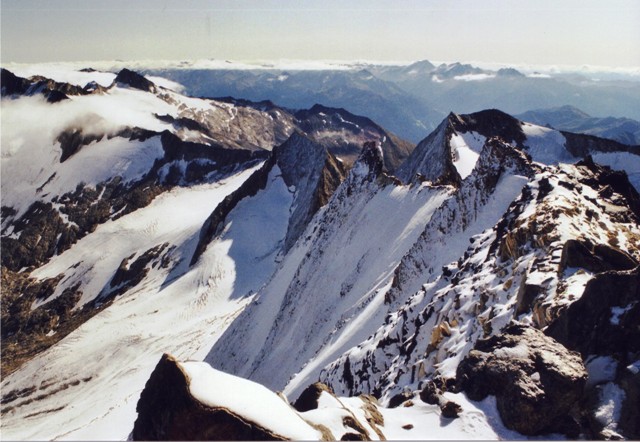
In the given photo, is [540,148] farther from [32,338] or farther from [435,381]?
[32,338]

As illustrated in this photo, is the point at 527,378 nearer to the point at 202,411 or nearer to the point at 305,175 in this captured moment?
the point at 202,411

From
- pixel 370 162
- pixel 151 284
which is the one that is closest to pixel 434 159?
pixel 370 162

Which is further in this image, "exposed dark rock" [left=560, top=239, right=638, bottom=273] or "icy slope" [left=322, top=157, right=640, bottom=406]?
"icy slope" [left=322, top=157, right=640, bottom=406]

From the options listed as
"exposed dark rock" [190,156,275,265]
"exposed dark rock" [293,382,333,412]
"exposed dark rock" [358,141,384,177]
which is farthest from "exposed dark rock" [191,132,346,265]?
"exposed dark rock" [293,382,333,412]

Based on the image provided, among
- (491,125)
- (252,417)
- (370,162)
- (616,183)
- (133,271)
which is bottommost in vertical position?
(133,271)

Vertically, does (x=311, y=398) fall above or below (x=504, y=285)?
below

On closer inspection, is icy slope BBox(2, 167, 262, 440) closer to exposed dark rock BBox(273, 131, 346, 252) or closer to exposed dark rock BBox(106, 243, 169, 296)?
exposed dark rock BBox(106, 243, 169, 296)

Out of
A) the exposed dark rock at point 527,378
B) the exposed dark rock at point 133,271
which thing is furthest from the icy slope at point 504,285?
the exposed dark rock at point 133,271
